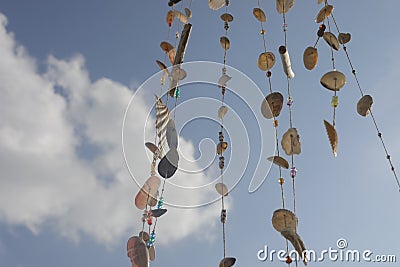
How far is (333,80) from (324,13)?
16cm

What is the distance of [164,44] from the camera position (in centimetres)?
128

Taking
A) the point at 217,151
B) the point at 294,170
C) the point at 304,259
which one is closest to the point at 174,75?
the point at 217,151

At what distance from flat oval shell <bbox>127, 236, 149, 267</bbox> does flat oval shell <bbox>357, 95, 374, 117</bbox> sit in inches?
22.7

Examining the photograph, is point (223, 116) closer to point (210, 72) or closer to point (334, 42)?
point (210, 72)

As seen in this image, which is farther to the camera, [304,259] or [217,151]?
[217,151]

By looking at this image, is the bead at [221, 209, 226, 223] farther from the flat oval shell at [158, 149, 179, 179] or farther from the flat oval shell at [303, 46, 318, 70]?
the flat oval shell at [303, 46, 318, 70]

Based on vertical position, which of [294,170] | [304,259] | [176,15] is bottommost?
[304,259]

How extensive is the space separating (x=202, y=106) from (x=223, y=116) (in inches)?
3.7

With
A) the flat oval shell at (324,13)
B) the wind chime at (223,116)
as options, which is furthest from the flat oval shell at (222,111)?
the flat oval shell at (324,13)

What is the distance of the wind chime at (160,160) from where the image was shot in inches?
40.0

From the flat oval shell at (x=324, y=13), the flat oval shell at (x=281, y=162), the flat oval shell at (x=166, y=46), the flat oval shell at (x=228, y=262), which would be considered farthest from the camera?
the flat oval shell at (x=166, y=46)

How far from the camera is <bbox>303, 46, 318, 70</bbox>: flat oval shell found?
1.17m

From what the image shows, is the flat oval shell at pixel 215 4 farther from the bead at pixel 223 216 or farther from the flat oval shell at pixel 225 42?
the bead at pixel 223 216

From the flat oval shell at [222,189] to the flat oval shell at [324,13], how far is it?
17.7 inches
